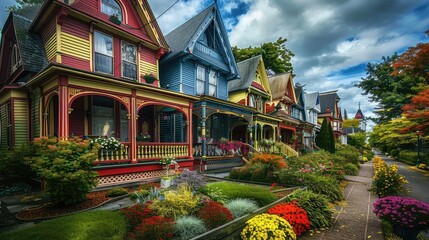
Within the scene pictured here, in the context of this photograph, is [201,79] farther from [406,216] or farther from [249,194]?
[406,216]

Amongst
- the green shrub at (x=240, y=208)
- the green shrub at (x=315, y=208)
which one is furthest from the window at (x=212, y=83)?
the green shrub at (x=240, y=208)

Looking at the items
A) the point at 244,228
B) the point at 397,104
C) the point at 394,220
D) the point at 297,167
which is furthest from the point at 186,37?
the point at 397,104

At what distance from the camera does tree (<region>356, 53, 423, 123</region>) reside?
28156 mm

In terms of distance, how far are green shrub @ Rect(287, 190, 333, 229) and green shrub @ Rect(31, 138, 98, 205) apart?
6.03 metres

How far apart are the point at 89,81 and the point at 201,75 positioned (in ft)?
29.2

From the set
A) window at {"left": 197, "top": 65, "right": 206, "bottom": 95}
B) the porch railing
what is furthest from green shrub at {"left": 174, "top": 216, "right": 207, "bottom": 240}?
window at {"left": 197, "top": 65, "right": 206, "bottom": 95}

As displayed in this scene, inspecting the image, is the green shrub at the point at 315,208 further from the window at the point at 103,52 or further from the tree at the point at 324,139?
the tree at the point at 324,139

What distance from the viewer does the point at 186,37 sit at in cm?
1462

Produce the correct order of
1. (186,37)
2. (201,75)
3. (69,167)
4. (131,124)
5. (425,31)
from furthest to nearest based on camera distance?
(201,75) < (186,37) < (425,31) < (131,124) < (69,167)

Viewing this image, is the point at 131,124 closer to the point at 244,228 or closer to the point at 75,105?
the point at 75,105

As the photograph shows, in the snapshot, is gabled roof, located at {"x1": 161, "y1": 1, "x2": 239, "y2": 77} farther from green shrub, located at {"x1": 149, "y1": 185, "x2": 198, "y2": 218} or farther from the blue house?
green shrub, located at {"x1": 149, "y1": 185, "x2": 198, "y2": 218}

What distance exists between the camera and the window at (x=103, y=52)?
10750mm

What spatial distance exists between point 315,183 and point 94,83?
9820 mm

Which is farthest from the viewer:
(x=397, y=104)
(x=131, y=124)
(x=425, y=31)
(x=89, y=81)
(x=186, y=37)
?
(x=397, y=104)
